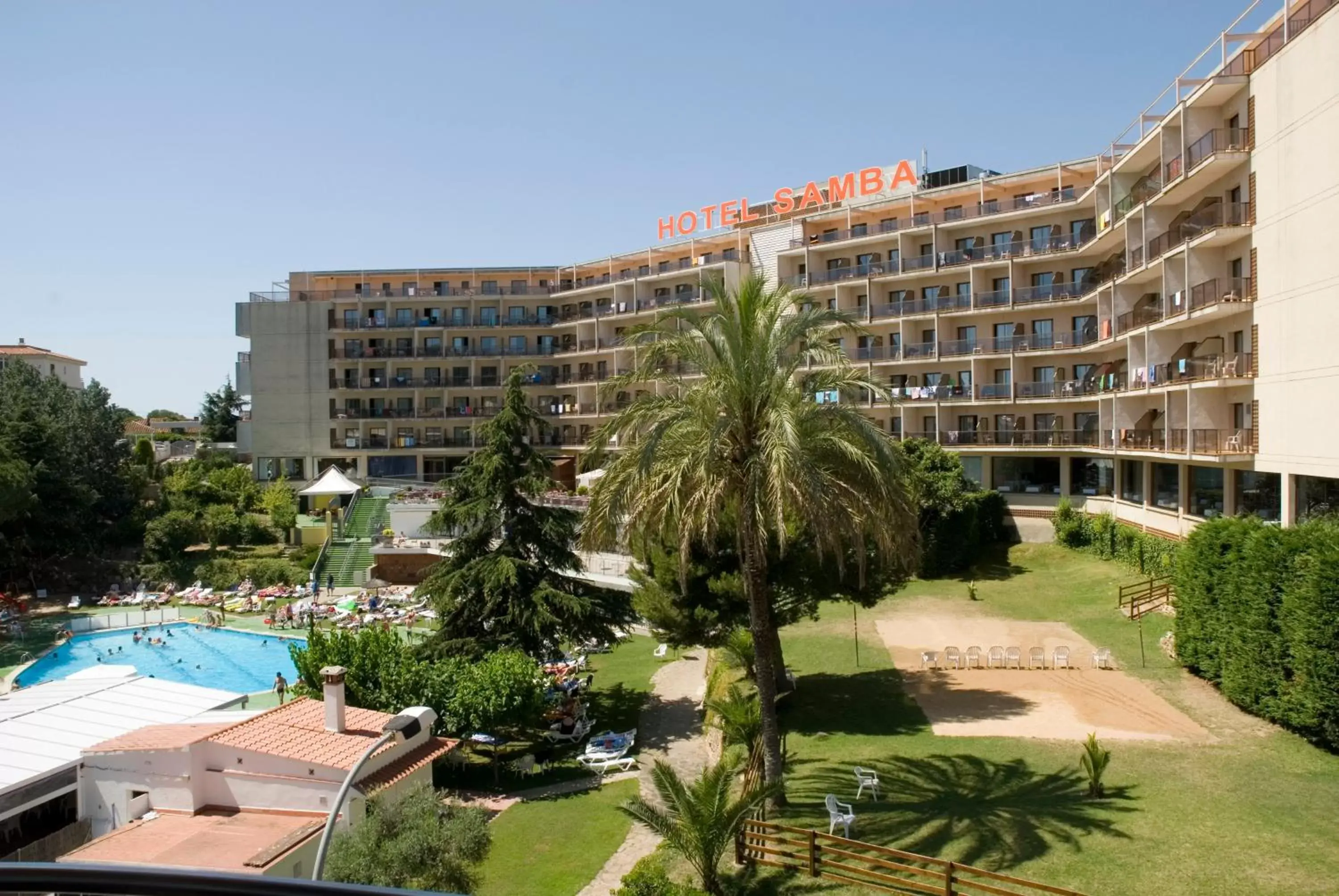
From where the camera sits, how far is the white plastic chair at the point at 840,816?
17.0 metres

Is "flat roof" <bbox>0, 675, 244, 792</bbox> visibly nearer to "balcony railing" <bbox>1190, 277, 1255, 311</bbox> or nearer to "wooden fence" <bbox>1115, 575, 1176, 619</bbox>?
"wooden fence" <bbox>1115, 575, 1176, 619</bbox>

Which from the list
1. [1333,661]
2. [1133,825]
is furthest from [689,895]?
[1333,661]

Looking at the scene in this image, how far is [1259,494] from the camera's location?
106 ft

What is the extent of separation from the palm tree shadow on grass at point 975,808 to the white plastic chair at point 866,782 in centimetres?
17

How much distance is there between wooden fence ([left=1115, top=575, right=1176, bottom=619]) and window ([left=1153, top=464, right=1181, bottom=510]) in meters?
4.60

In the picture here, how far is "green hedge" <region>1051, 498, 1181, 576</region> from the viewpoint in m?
37.0

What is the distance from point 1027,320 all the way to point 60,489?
57.5 meters

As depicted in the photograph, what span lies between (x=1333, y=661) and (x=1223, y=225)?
18514 millimetres

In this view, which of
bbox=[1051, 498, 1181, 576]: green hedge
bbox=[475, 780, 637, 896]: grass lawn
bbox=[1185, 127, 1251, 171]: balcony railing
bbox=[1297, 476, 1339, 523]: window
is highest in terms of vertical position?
bbox=[1185, 127, 1251, 171]: balcony railing

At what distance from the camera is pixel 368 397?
247 feet

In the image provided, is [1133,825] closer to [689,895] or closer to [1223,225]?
[689,895]

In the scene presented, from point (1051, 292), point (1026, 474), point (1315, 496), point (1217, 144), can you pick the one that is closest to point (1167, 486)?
point (1315, 496)

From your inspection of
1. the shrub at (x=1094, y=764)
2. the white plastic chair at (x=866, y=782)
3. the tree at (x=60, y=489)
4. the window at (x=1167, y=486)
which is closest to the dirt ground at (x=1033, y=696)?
the shrub at (x=1094, y=764)

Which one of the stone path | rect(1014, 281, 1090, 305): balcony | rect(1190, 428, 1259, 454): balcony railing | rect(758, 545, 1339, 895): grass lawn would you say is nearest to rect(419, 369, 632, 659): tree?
the stone path
